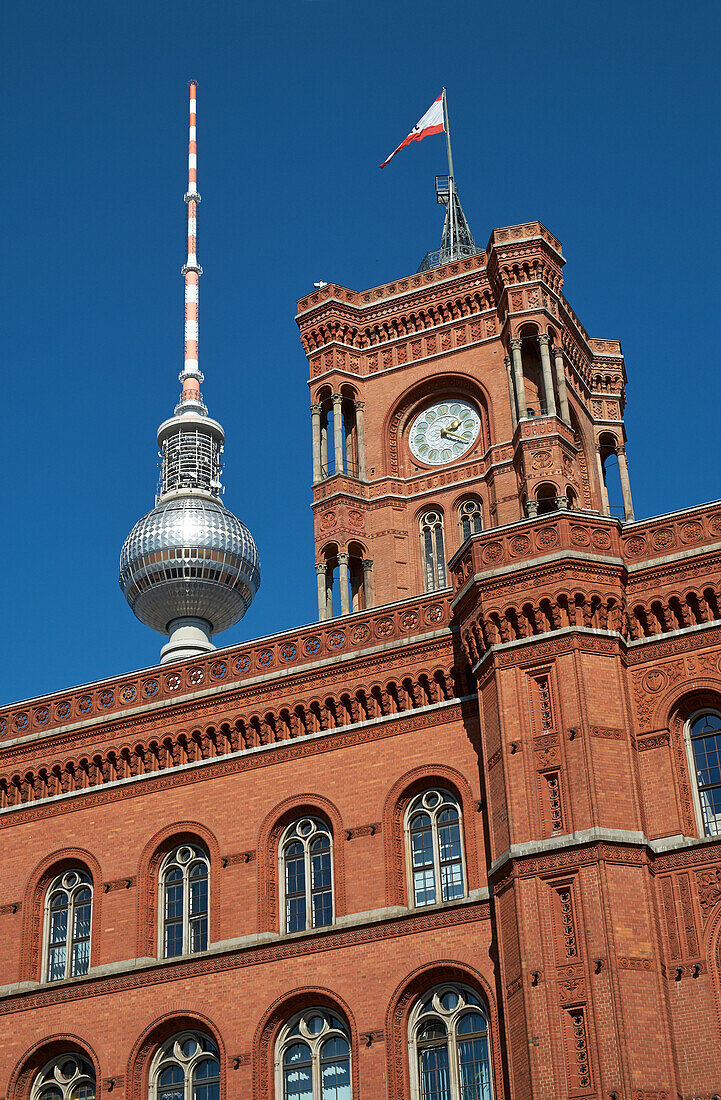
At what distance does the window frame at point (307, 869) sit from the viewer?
34.1m

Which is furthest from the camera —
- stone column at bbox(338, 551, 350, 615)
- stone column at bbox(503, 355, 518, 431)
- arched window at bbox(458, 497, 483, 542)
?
stone column at bbox(503, 355, 518, 431)

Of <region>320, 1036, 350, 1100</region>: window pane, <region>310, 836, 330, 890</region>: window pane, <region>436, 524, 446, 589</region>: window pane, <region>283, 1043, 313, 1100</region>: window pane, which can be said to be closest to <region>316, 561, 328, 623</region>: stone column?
<region>436, 524, 446, 589</region>: window pane

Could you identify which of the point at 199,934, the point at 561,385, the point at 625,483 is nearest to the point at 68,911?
the point at 199,934

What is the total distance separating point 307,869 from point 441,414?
71.1ft

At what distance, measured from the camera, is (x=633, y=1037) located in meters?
28.2

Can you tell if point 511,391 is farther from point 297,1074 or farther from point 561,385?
point 297,1074

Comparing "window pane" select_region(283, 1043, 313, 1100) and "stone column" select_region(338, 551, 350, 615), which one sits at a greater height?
"stone column" select_region(338, 551, 350, 615)

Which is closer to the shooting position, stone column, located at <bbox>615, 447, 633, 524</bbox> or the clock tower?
the clock tower

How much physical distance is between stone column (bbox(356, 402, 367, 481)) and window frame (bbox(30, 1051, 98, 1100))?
22.2 meters

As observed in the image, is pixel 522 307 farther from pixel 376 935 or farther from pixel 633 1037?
pixel 633 1037

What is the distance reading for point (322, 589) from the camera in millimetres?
50625

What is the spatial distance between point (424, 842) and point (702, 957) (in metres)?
6.63

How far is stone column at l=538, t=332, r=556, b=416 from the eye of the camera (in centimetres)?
4994

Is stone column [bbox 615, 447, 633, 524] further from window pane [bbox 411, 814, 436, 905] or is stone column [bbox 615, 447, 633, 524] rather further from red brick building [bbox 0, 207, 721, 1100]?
window pane [bbox 411, 814, 436, 905]
